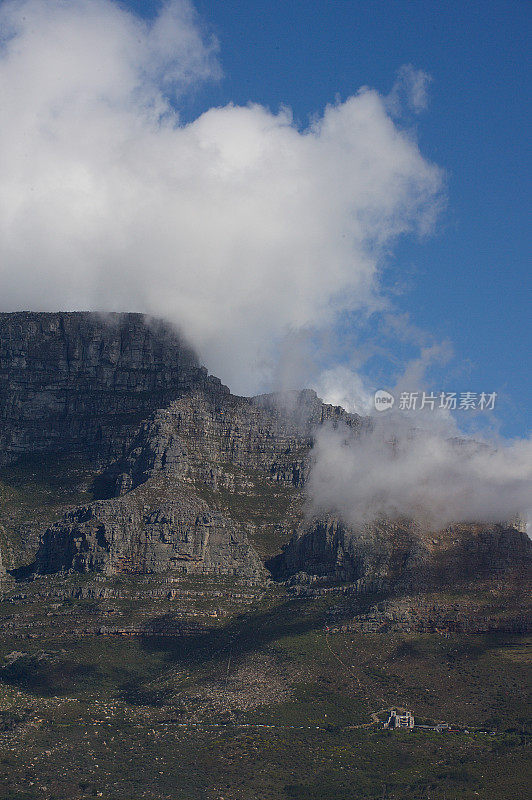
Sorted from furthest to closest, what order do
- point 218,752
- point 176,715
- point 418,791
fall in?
point 176,715
point 218,752
point 418,791

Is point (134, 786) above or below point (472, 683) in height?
below

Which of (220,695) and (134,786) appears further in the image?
(220,695)

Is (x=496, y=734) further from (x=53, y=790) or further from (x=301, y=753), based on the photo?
(x=53, y=790)

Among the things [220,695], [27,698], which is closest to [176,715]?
[220,695]

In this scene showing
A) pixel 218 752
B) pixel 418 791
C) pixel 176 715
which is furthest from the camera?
pixel 176 715

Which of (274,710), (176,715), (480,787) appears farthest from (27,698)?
(480,787)

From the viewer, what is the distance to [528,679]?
194500 mm

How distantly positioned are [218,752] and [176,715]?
658 inches

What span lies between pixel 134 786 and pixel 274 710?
103ft

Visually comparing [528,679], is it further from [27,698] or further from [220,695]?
Answer: [27,698]

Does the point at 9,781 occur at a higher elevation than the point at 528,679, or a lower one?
lower

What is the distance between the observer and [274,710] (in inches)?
7525

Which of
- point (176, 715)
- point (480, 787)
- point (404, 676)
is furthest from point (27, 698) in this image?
point (480, 787)

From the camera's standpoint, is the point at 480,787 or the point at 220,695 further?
the point at 220,695
